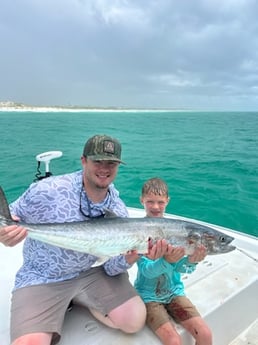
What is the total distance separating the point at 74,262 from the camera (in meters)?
2.43

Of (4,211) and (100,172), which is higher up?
(100,172)

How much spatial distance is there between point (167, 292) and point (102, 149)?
1209mm

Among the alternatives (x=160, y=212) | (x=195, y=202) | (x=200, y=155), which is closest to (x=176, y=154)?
(x=200, y=155)

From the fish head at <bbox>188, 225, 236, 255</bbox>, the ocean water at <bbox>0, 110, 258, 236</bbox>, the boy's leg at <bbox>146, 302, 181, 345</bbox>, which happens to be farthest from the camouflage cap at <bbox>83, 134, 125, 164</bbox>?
the ocean water at <bbox>0, 110, 258, 236</bbox>

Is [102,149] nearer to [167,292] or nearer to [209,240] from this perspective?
[209,240]

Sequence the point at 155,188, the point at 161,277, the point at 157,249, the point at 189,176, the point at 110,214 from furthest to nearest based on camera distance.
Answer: the point at 189,176 < the point at 155,188 < the point at 161,277 < the point at 110,214 < the point at 157,249

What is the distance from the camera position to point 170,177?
12.2 meters

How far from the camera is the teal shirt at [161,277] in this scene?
Answer: 2445mm

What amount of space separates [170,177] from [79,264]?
999cm

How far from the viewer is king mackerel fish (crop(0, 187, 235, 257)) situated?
223 centimetres

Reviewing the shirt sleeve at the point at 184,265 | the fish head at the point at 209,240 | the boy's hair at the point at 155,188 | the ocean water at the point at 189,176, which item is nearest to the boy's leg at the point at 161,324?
the shirt sleeve at the point at 184,265

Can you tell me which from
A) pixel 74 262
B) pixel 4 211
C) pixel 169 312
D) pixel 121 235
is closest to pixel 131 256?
pixel 121 235

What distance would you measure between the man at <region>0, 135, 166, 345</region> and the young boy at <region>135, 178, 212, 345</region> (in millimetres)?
110

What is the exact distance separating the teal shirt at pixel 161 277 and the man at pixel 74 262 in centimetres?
13
